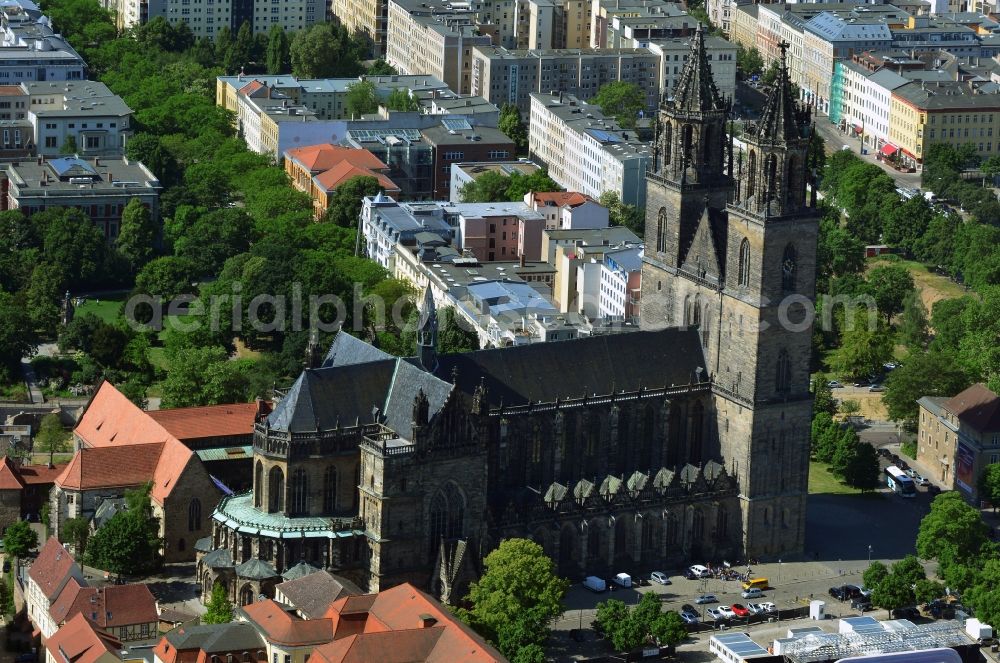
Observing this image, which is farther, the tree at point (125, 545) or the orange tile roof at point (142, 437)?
the orange tile roof at point (142, 437)

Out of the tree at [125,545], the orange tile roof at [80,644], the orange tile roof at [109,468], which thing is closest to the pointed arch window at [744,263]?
the orange tile roof at [109,468]

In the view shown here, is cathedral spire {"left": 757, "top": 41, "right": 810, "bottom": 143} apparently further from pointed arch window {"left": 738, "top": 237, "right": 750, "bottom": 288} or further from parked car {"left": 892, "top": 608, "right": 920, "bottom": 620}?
parked car {"left": 892, "top": 608, "right": 920, "bottom": 620}

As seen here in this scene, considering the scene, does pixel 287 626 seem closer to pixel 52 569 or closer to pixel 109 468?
pixel 52 569

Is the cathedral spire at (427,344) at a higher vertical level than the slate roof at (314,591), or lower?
higher

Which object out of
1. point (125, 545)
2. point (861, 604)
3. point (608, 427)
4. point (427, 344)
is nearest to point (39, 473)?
point (125, 545)

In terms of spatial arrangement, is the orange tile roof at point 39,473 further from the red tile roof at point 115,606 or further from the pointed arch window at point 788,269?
the pointed arch window at point 788,269

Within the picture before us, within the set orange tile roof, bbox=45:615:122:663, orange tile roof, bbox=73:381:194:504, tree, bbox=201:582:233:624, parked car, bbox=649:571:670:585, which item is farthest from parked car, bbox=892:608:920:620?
orange tile roof, bbox=45:615:122:663

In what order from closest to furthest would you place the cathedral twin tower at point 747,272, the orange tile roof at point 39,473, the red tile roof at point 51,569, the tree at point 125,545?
the red tile roof at point 51,569
the tree at point 125,545
the cathedral twin tower at point 747,272
the orange tile roof at point 39,473
